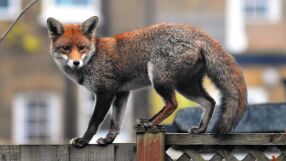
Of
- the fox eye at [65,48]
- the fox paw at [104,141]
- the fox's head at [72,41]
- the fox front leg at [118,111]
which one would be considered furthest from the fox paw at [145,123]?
the fox eye at [65,48]

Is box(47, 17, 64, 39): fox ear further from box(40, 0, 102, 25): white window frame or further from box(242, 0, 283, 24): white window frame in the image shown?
box(242, 0, 283, 24): white window frame

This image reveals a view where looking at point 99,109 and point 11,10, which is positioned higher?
point 99,109

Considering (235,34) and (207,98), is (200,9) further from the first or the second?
(207,98)

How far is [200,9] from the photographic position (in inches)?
1215

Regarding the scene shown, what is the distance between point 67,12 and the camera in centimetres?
2873

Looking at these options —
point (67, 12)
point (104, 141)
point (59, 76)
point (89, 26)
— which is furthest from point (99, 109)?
point (67, 12)

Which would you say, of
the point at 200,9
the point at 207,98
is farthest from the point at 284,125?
the point at 200,9

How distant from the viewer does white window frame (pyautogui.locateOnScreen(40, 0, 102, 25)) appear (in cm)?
2862

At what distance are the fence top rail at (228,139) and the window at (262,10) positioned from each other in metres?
24.9

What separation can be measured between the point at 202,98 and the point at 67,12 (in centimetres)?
2151

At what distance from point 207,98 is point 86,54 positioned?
0.91 m

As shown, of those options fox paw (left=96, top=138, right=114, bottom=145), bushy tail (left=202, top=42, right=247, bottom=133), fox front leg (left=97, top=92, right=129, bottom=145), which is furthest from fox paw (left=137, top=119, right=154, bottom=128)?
bushy tail (left=202, top=42, right=247, bottom=133)

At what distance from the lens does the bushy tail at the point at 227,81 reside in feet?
22.7

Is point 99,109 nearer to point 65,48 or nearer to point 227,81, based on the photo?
point 65,48
